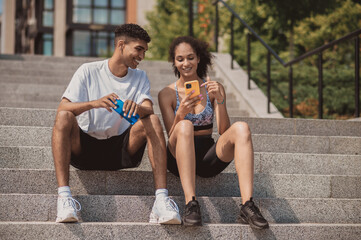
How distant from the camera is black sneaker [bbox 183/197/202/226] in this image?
3.10m

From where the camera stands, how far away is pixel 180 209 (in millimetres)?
3492

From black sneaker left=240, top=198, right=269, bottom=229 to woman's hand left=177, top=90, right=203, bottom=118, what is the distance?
84cm

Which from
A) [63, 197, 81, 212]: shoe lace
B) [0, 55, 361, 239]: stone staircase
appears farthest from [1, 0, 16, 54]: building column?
[63, 197, 81, 212]: shoe lace

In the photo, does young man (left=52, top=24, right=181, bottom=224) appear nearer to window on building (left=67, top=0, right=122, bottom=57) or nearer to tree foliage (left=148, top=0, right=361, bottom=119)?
tree foliage (left=148, top=0, right=361, bottom=119)

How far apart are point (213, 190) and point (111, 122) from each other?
980mm

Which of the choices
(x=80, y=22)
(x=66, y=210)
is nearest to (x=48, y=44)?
(x=80, y=22)

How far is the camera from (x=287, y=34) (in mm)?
13609

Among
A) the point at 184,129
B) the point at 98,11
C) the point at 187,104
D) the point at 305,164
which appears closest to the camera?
the point at 184,129

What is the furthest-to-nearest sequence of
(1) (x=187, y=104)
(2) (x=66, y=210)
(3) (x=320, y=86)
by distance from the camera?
1. (3) (x=320, y=86)
2. (1) (x=187, y=104)
3. (2) (x=66, y=210)

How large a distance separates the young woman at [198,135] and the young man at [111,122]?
0.52 feet

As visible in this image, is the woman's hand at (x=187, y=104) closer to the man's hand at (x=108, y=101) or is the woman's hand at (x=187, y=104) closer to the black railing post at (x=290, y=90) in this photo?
the man's hand at (x=108, y=101)

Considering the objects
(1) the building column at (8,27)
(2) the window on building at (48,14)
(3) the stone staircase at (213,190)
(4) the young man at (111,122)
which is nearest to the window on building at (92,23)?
(2) the window on building at (48,14)

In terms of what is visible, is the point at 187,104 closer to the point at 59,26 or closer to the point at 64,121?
the point at 64,121

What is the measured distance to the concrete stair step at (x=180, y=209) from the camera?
331 cm
